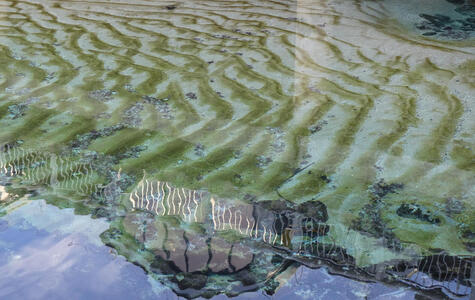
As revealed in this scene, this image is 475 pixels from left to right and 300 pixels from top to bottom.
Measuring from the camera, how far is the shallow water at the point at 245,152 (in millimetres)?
2090

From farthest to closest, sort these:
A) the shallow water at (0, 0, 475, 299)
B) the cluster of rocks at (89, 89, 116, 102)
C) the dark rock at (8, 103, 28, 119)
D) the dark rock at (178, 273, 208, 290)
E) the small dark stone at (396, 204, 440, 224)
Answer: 1. the cluster of rocks at (89, 89, 116, 102)
2. the dark rock at (8, 103, 28, 119)
3. the small dark stone at (396, 204, 440, 224)
4. the shallow water at (0, 0, 475, 299)
5. the dark rock at (178, 273, 208, 290)

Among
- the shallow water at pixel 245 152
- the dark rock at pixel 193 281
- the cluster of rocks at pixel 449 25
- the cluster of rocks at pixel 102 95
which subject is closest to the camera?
the dark rock at pixel 193 281

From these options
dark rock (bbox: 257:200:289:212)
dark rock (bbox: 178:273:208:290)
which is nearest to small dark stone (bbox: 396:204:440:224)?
dark rock (bbox: 257:200:289:212)

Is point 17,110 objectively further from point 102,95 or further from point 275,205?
point 275,205

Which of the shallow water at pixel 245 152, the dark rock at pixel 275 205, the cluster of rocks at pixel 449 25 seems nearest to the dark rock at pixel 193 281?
the shallow water at pixel 245 152

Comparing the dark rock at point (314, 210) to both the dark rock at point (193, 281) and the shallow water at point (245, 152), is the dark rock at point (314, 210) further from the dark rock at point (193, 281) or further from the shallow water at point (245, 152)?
the dark rock at point (193, 281)

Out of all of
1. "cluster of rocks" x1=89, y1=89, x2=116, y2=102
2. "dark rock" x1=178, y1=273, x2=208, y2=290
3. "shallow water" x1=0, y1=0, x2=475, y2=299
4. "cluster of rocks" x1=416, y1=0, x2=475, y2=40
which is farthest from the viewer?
"cluster of rocks" x1=416, y1=0, x2=475, y2=40

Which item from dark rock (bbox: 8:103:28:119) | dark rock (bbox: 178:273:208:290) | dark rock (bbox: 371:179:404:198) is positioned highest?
dark rock (bbox: 8:103:28:119)

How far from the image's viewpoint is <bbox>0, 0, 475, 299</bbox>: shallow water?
209 centimetres

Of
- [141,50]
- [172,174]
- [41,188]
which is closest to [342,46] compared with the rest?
[141,50]

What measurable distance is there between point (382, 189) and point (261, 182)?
22.2 inches

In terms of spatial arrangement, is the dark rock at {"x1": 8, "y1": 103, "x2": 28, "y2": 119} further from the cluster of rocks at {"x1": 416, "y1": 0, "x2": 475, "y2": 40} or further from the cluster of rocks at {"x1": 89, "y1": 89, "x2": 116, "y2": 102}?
the cluster of rocks at {"x1": 416, "y1": 0, "x2": 475, "y2": 40}

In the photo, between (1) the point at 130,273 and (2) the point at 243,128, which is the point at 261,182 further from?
(1) the point at 130,273

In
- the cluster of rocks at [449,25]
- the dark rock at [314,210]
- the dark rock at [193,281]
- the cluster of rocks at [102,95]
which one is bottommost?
the dark rock at [193,281]
